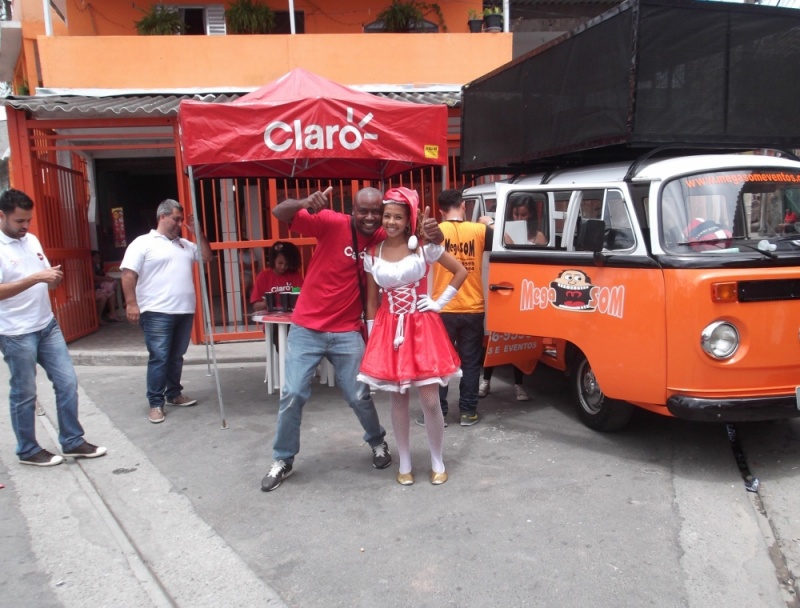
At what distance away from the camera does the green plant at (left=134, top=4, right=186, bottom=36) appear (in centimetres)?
1016

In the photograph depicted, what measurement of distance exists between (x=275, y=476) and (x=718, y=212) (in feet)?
11.1

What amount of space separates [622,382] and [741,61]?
2.51 metres

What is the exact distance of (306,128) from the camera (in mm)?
4902

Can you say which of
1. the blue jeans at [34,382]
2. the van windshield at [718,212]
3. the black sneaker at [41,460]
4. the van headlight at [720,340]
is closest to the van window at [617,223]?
the van windshield at [718,212]

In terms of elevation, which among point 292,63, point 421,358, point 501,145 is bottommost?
point 421,358

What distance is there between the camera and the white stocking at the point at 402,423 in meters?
4.00

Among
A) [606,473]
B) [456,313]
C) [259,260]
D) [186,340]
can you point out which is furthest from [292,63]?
[606,473]

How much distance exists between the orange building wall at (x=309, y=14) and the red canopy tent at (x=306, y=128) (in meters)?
6.50

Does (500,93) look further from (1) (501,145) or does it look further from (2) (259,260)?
(2) (259,260)

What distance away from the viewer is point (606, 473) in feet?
13.8

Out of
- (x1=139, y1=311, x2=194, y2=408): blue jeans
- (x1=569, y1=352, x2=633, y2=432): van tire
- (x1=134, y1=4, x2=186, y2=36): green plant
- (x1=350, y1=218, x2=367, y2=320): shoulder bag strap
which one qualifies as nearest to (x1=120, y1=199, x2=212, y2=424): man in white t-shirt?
(x1=139, y1=311, x2=194, y2=408): blue jeans

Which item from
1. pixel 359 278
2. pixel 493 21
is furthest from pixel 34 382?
pixel 493 21

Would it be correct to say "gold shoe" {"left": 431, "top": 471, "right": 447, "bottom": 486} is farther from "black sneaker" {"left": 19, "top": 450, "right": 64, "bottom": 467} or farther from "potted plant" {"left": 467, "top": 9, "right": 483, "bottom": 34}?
"potted plant" {"left": 467, "top": 9, "right": 483, "bottom": 34}

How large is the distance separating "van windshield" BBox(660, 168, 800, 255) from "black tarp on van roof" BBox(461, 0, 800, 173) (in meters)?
0.42
